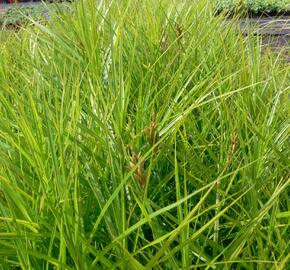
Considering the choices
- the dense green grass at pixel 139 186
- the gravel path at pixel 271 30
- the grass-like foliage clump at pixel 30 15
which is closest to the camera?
the dense green grass at pixel 139 186

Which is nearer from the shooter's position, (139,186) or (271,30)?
(139,186)

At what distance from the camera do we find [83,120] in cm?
103

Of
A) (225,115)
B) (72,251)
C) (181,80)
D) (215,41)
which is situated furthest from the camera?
(215,41)

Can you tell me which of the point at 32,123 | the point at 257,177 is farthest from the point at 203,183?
the point at 32,123

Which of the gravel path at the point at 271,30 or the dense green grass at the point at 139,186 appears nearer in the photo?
the dense green grass at the point at 139,186

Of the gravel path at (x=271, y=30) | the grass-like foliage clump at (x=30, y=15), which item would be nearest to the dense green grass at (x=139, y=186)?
the gravel path at (x=271, y=30)

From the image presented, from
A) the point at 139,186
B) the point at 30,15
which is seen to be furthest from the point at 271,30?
the point at 139,186

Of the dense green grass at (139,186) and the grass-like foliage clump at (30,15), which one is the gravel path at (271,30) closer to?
the dense green grass at (139,186)

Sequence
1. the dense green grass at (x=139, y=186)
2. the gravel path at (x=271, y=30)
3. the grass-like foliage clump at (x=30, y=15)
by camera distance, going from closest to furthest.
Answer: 1. the dense green grass at (x=139, y=186)
2. the gravel path at (x=271, y=30)
3. the grass-like foliage clump at (x=30, y=15)

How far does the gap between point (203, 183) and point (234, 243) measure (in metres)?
0.12

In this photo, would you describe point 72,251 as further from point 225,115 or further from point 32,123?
point 225,115

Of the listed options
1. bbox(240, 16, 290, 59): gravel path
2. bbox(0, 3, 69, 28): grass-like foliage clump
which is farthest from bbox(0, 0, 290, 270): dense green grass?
bbox(0, 3, 69, 28): grass-like foliage clump

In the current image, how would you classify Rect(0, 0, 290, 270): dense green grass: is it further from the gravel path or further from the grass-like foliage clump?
the grass-like foliage clump

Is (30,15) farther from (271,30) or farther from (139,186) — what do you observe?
(139,186)
